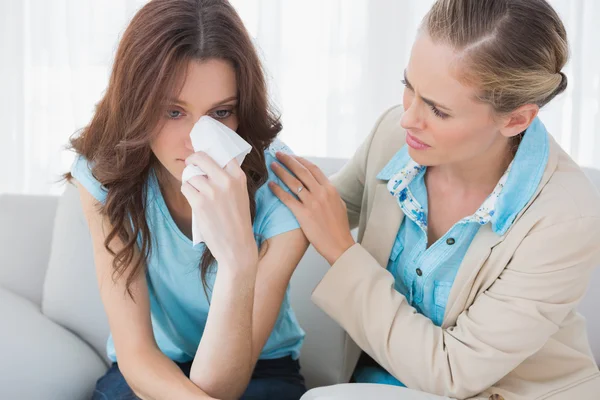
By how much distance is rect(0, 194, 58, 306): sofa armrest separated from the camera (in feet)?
6.95

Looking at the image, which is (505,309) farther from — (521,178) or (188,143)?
(188,143)

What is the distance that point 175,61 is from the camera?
4.63 feet

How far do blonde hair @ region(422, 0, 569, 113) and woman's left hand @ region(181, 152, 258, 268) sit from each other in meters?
0.48

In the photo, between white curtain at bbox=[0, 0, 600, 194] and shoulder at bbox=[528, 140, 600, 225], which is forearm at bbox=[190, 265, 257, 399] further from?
white curtain at bbox=[0, 0, 600, 194]

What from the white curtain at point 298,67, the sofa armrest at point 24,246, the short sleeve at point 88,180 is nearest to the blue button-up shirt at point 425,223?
the short sleeve at point 88,180

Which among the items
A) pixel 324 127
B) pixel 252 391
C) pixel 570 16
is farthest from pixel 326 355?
pixel 570 16

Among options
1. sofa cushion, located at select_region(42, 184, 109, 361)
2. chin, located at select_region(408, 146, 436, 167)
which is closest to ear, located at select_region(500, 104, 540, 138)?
chin, located at select_region(408, 146, 436, 167)

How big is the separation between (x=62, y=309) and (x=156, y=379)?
2.06 feet

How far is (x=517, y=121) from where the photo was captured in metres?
1.52

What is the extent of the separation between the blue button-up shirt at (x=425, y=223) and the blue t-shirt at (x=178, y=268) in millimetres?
260

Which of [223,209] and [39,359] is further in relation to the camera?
[39,359]

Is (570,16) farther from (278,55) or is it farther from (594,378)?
(594,378)

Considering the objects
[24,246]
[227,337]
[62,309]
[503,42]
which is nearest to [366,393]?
[227,337]

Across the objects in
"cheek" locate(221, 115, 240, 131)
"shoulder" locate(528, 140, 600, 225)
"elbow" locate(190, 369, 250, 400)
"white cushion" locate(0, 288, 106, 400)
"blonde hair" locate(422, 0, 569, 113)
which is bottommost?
"white cushion" locate(0, 288, 106, 400)
